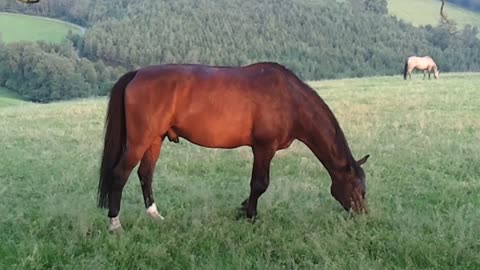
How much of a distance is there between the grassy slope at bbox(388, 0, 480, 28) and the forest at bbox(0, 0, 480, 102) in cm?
408

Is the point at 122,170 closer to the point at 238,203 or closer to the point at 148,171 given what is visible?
the point at 148,171

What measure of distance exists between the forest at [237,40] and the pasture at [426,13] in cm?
404

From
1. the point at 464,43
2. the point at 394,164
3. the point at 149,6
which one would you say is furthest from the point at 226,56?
the point at 394,164

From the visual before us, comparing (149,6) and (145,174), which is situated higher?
(145,174)

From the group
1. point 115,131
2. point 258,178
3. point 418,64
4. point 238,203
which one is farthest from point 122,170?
point 418,64

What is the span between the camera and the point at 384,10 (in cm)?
6419

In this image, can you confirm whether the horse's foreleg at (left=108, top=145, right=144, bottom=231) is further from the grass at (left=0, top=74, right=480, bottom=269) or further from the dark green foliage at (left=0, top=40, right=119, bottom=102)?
the dark green foliage at (left=0, top=40, right=119, bottom=102)

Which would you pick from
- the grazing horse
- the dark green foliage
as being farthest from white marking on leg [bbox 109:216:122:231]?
the dark green foliage

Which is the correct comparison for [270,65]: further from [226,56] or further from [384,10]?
[384,10]

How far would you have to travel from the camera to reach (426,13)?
6969cm

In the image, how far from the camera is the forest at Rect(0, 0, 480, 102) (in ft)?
147

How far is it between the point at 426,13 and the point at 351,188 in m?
68.8

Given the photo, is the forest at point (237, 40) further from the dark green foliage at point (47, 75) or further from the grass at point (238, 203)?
the grass at point (238, 203)

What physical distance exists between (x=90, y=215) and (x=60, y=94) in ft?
106
